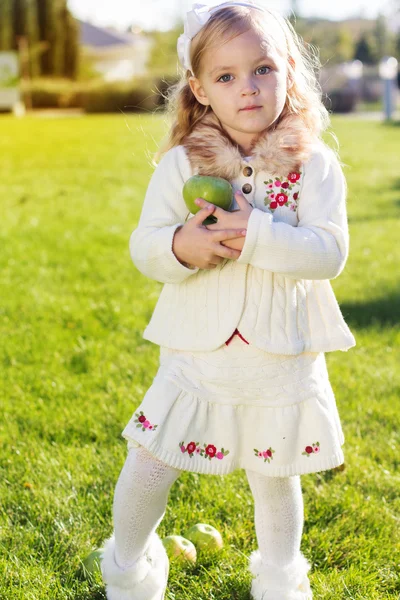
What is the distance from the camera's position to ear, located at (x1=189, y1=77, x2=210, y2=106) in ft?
7.65

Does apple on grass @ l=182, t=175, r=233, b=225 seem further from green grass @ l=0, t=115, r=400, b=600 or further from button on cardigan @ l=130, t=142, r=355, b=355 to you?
green grass @ l=0, t=115, r=400, b=600

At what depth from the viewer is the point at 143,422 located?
2.27m

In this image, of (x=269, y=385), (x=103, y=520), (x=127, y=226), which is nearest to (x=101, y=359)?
(x=103, y=520)

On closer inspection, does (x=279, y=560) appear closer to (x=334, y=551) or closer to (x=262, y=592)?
(x=262, y=592)

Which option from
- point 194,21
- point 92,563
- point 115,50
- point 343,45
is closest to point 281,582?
point 92,563

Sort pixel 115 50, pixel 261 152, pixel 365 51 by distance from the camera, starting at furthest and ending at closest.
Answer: pixel 365 51 → pixel 115 50 → pixel 261 152

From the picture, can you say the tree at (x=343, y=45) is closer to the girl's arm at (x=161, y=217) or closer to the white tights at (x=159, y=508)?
the girl's arm at (x=161, y=217)

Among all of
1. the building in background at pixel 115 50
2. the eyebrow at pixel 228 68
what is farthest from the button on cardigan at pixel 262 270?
the building in background at pixel 115 50

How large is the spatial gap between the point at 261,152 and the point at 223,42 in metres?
0.30

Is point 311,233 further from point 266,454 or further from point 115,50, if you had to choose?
point 115,50

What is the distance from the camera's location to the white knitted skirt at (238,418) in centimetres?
224

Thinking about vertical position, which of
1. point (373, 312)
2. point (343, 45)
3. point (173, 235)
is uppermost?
point (173, 235)

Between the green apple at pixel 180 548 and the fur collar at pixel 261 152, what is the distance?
1.19m

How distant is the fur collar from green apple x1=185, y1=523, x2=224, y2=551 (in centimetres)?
120
